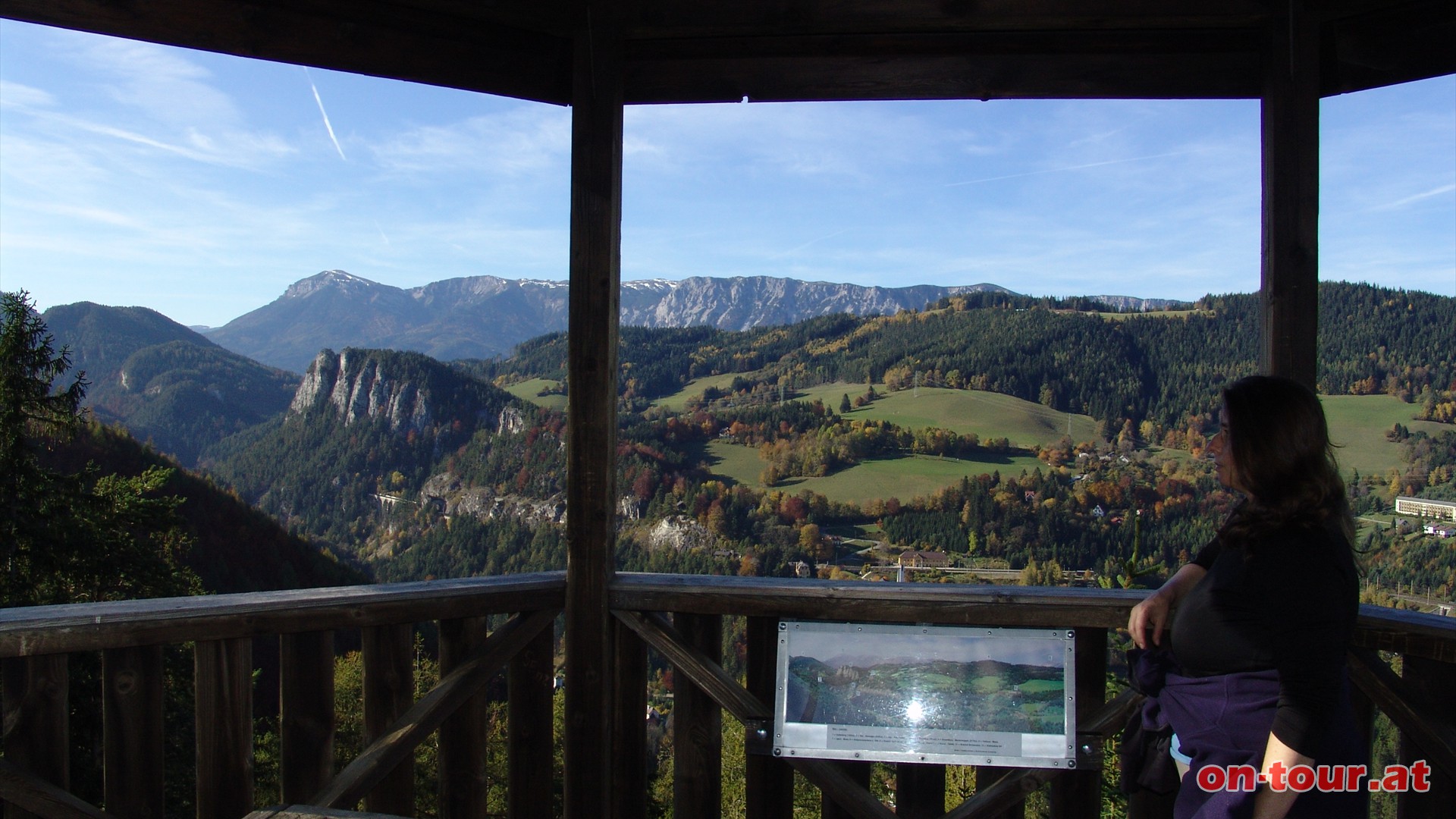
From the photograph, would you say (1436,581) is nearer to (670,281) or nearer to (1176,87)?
(1176,87)

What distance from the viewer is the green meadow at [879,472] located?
30.9m

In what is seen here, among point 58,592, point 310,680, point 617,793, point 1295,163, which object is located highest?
point 1295,163

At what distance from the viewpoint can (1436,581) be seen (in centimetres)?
1499

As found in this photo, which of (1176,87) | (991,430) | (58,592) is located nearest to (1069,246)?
(991,430)

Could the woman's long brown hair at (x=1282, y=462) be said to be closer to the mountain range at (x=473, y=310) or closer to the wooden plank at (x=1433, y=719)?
the wooden plank at (x=1433, y=719)

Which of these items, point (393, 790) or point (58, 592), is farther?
point (58, 592)

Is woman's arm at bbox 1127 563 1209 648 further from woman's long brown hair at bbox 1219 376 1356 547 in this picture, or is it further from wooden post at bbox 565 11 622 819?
wooden post at bbox 565 11 622 819

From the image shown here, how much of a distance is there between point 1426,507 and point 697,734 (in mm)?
22374

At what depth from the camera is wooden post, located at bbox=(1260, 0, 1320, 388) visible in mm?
2033

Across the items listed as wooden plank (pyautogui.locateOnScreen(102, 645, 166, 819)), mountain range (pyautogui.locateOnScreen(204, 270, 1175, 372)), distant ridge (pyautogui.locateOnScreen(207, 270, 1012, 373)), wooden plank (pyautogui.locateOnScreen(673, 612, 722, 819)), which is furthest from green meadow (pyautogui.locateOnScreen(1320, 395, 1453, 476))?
mountain range (pyautogui.locateOnScreen(204, 270, 1175, 372))

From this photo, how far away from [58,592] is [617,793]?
19.2m

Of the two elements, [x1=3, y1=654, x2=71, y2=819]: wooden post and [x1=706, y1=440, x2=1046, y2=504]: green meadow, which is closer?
[x1=3, y1=654, x2=71, y2=819]: wooden post

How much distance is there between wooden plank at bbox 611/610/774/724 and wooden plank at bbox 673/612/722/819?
0.02 m

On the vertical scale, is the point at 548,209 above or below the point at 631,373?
above
